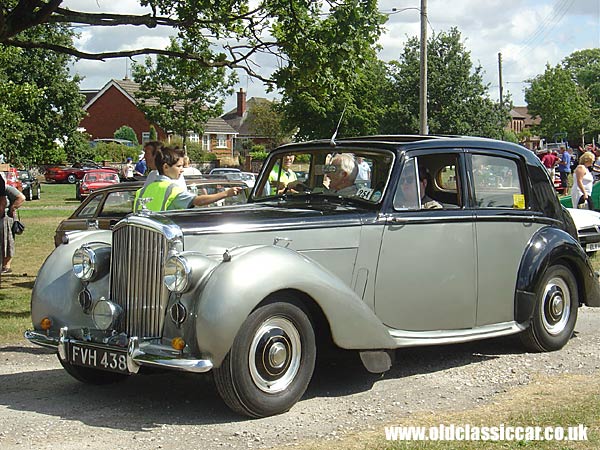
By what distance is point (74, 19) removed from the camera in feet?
38.6

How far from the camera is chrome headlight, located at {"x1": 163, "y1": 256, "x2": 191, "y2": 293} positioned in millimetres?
5434

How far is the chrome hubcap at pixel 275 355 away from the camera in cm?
552

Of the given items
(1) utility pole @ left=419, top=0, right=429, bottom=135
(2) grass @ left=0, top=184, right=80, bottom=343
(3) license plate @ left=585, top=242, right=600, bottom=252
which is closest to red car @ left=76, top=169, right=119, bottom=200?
(2) grass @ left=0, top=184, right=80, bottom=343

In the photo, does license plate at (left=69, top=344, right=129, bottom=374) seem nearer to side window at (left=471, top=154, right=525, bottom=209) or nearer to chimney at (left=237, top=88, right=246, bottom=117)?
side window at (left=471, top=154, right=525, bottom=209)

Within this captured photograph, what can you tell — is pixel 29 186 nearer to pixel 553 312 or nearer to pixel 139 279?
pixel 553 312

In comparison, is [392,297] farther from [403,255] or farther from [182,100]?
[182,100]

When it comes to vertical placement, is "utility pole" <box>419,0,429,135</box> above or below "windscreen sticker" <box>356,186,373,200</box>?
above

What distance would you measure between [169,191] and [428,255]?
2.48 metres

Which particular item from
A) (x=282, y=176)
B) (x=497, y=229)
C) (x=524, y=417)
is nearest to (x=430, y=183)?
(x=497, y=229)

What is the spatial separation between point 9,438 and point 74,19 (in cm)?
789

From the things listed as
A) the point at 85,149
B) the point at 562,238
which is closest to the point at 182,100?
the point at 85,149

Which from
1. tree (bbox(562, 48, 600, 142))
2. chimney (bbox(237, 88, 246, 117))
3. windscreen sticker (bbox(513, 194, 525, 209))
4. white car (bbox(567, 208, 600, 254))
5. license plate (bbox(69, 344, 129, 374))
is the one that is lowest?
license plate (bbox(69, 344, 129, 374))

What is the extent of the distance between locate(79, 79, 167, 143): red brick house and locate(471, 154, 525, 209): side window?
7512 cm

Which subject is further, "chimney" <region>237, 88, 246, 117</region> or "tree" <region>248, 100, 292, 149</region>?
"chimney" <region>237, 88, 246, 117</region>
